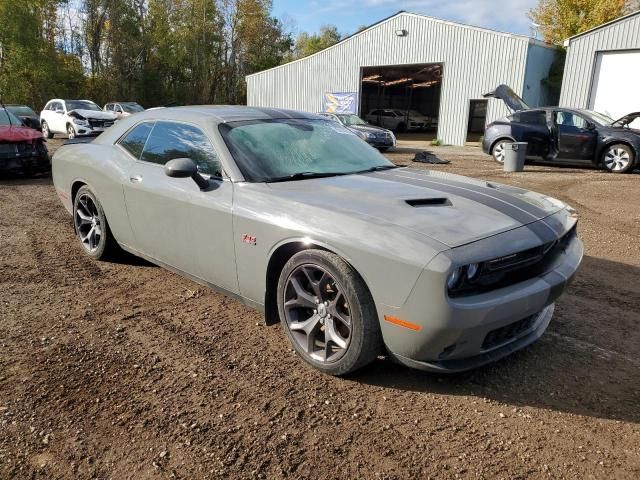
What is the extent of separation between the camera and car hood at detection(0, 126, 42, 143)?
9352mm

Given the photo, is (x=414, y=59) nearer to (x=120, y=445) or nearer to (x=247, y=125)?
(x=247, y=125)

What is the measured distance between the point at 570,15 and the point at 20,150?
34.3m

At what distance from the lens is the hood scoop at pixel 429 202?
279 centimetres

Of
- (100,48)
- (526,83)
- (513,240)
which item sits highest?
(100,48)

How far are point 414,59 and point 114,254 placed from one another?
20.7 metres

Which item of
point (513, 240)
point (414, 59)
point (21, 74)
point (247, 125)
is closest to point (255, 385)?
point (513, 240)

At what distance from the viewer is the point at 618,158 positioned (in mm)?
11859

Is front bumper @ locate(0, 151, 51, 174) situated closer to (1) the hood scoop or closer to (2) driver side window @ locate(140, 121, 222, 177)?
(2) driver side window @ locate(140, 121, 222, 177)

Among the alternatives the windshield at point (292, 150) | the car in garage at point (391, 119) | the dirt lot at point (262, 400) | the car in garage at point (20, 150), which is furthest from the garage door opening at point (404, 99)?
the dirt lot at point (262, 400)

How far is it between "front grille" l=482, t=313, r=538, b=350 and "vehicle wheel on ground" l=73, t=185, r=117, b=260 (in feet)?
11.6

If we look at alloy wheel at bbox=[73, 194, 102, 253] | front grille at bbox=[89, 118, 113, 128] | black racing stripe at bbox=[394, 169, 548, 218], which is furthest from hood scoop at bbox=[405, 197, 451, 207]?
front grille at bbox=[89, 118, 113, 128]

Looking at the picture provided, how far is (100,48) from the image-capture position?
139 feet

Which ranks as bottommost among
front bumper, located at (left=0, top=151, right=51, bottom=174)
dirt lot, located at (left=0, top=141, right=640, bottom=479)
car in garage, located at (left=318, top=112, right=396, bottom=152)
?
dirt lot, located at (left=0, top=141, right=640, bottom=479)

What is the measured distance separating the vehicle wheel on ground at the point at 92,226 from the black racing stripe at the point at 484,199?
2.87 m
